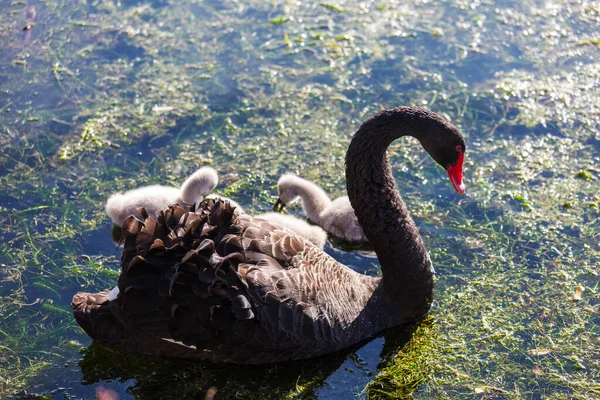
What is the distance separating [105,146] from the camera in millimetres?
6977

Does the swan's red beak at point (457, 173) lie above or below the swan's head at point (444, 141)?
below

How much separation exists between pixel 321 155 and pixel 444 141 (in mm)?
2050

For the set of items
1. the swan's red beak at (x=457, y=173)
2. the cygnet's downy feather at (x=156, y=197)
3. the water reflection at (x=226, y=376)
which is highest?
the swan's red beak at (x=457, y=173)

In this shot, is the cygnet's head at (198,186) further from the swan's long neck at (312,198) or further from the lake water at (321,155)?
the swan's long neck at (312,198)

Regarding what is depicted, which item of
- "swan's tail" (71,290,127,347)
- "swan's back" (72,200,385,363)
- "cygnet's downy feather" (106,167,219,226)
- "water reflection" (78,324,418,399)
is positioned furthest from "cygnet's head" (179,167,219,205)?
"water reflection" (78,324,418,399)

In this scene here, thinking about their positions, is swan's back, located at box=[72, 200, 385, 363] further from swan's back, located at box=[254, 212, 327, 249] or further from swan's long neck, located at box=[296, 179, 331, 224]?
swan's long neck, located at box=[296, 179, 331, 224]

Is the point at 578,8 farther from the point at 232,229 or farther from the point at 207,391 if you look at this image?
the point at 207,391

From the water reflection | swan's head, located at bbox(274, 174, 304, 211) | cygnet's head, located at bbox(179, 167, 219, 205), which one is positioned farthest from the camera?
swan's head, located at bbox(274, 174, 304, 211)

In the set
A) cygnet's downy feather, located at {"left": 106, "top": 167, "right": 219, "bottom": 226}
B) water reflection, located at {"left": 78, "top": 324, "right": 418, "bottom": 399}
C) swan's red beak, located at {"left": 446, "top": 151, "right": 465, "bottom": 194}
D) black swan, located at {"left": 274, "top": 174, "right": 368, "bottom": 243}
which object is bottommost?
water reflection, located at {"left": 78, "top": 324, "right": 418, "bottom": 399}

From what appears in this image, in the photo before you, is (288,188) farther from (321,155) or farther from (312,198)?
(321,155)

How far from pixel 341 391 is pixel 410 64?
4126 millimetres

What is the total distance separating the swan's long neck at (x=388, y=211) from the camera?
5.09m

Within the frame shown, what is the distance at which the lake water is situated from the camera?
5020 mm

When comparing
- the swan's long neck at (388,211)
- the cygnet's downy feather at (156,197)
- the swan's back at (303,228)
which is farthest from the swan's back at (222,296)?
the cygnet's downy feather at (156,197)
